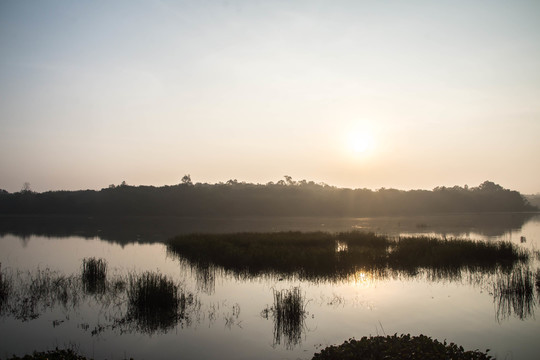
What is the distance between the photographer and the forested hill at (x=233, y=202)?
4222 inches

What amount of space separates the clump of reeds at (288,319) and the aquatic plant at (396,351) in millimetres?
2069

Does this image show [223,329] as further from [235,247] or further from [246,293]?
[235,247]

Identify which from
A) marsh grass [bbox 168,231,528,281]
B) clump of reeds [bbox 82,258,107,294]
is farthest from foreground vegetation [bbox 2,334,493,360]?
marsh grass [bbox 168,231,528,281]

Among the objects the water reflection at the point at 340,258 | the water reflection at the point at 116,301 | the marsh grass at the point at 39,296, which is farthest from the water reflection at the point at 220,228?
the water reflection at the point at 116,301

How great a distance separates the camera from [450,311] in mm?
13953

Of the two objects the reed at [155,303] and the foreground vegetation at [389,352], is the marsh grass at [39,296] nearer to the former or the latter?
the reed at [155,303]

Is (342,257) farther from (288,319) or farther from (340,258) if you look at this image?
(288,319)

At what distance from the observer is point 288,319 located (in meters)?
12.7

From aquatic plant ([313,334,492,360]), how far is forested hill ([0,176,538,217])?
9674 cm

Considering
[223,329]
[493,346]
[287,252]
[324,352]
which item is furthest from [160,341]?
[287,252]

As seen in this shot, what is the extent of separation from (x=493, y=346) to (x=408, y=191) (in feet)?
392

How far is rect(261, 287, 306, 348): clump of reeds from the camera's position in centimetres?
1138

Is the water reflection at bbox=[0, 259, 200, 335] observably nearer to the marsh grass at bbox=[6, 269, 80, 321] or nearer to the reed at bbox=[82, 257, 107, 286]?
the marsh grass at bbox=[6, 269, 80, 321]

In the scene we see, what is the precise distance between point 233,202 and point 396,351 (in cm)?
9972
